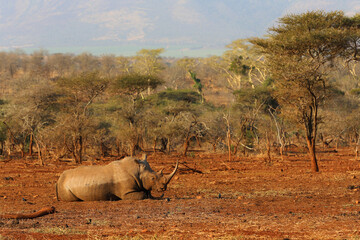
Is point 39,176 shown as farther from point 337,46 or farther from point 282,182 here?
point 337,46

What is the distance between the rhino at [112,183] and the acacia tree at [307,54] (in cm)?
713

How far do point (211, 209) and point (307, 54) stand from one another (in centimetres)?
1184

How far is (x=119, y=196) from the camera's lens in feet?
33.3

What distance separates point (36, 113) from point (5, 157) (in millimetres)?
3278

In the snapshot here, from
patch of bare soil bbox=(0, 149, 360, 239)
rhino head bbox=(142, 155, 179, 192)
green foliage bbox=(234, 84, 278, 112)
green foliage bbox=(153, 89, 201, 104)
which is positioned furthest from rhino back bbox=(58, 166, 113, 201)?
green foliage bbox=(153, 89, 201, 104)

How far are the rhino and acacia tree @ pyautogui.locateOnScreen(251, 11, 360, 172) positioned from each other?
23.4 feet

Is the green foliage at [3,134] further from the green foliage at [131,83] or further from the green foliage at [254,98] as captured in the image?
the green foliage at [254,98]

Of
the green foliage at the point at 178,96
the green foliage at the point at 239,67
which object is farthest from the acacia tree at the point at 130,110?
the green foliage at the point at 239,67

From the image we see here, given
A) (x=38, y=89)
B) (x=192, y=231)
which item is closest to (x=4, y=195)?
(x=192, y=231)

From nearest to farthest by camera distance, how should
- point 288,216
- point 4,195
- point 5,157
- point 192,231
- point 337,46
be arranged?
point 192,231 → point 288,216 → point 4,195 → point 337,46 → point 5,157

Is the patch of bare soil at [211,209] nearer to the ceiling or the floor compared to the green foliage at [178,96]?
nearer to the floor

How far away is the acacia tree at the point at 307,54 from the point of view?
1548 centimetres

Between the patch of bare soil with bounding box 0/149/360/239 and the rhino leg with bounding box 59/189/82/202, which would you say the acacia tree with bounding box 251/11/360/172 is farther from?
the rhino leg with bounding box 59/189/82/202

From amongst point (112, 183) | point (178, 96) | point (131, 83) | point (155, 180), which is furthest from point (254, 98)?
point (112, 183)
